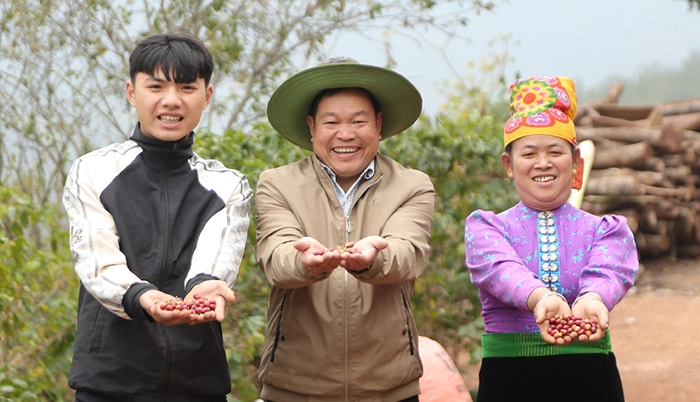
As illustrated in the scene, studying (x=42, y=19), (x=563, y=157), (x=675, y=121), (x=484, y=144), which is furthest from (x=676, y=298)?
(x=563, y=157)

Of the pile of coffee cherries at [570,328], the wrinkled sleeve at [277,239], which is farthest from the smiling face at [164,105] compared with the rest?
the pile of coffee cherries at [570,328]

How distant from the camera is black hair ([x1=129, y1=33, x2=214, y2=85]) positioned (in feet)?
10.9

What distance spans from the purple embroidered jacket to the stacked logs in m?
6.73

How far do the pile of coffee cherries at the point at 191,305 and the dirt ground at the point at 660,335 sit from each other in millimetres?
3802

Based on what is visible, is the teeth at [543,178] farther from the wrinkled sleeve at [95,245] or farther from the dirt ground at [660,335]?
the dirt ground at [660,335]

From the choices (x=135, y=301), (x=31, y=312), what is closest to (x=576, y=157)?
(x=135, y=301)

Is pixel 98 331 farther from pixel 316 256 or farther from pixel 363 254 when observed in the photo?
pixel 363 254

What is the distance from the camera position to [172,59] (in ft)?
11.0

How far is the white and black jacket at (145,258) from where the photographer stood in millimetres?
3105

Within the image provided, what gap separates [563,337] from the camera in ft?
9.70

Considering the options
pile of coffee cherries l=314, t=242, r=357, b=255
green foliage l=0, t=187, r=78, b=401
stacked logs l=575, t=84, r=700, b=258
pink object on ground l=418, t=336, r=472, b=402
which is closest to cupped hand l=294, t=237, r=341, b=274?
pile of coffee cherries l=314, t=242, r=357, b=255

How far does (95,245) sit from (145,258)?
0.52ft

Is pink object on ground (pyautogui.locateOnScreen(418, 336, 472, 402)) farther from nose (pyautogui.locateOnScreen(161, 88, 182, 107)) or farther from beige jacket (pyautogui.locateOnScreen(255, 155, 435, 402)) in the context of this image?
nose (pyautogui.locateOnScreen(161, 88, 182, 107))

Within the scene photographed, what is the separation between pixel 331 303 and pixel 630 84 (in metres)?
12.1
